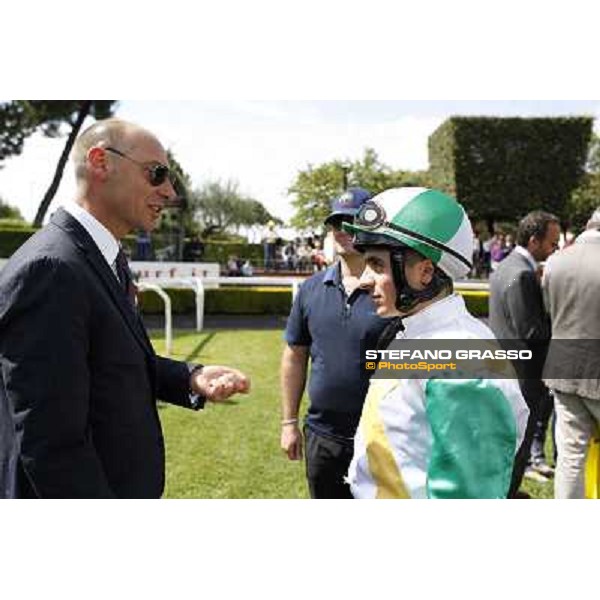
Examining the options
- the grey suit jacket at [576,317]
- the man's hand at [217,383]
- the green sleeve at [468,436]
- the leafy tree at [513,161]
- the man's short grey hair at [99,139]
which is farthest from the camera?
the leafy tree at [513,161]

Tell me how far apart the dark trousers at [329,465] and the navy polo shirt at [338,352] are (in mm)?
48

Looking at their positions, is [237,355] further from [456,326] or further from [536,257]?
[456,326]

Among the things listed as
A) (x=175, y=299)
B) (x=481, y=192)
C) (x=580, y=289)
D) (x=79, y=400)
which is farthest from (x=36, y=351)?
(x=481, y=192)

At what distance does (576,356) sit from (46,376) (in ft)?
10.7

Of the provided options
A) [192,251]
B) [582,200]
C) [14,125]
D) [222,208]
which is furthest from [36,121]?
[582,200]

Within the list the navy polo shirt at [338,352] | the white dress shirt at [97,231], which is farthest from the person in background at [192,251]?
the white dress shirt at [97,231]

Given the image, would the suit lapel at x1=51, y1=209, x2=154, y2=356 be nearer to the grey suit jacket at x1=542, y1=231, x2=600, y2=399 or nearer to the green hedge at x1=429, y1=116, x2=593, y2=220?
the grey suit jacket at x1=542, y1=231, x2=600, y2=399

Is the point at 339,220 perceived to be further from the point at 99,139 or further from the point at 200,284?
the point at 200,284

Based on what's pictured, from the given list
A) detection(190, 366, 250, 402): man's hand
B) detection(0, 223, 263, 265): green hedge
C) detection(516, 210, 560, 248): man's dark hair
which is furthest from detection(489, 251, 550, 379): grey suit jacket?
detection(0, 223, 263, 265): green hedge

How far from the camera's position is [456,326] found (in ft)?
5.66

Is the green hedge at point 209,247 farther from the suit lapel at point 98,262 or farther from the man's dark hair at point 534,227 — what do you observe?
the suit lapel at point 98,262

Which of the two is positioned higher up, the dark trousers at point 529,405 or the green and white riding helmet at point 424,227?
the green and white riding helmet at point 424,227

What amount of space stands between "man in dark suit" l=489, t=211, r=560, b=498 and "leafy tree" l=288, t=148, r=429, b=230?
2119cm

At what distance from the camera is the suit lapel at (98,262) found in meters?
1.82
